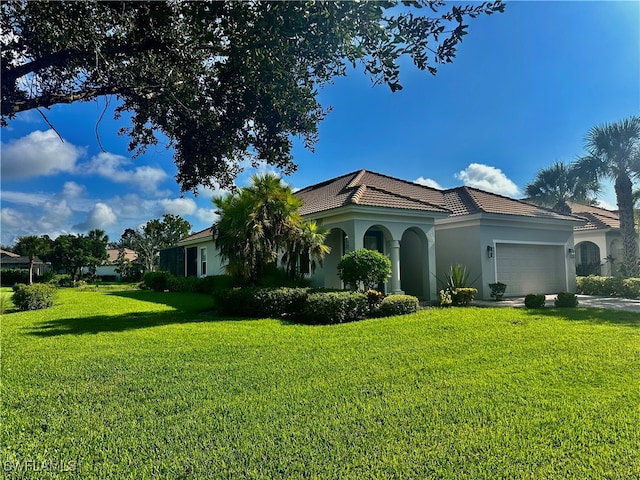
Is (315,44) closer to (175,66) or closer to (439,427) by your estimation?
(175,66)

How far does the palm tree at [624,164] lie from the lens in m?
21.1

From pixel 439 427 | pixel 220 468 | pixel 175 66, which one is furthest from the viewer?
pixel 175 66

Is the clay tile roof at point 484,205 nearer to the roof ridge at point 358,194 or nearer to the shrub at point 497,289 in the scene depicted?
the shrub at point 497,289

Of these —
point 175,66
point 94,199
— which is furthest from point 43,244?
point 175,66

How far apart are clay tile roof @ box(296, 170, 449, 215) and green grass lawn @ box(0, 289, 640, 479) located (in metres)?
7.69

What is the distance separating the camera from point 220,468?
3619 mm

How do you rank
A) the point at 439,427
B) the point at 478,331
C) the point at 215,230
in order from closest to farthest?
the point at 439,427 → the point at 478,331 → the point at 215,230

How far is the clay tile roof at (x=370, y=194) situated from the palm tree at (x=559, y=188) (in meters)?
8.33

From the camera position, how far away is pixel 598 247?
26.6 meters

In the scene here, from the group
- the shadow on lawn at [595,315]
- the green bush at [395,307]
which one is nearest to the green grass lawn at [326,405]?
the shadow on lawn at [595,315]

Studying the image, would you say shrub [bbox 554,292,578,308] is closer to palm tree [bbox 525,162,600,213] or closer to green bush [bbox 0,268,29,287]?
palm tree [bbox 525,162,600,213]

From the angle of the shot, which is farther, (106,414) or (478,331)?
(478,331)

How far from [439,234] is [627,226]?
36.0 feet

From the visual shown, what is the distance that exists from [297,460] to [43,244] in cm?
4982
